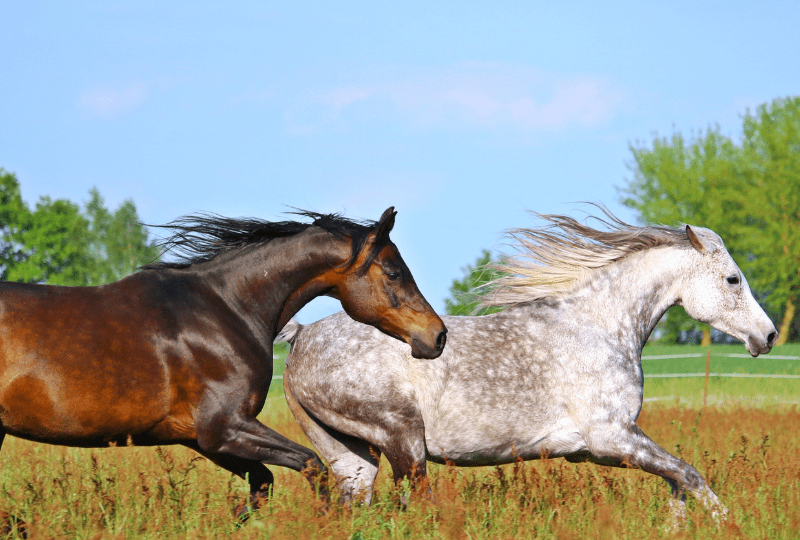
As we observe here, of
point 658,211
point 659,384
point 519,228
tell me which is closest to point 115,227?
point 658,211

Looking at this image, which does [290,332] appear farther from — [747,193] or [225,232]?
[747,193]

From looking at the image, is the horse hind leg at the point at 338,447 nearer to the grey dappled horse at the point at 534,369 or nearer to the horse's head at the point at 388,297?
the grey dappled horse at the point at 534,369

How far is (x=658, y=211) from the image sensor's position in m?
47.0

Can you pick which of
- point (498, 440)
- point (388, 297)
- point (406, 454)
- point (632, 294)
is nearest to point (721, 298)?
point (632, 294)

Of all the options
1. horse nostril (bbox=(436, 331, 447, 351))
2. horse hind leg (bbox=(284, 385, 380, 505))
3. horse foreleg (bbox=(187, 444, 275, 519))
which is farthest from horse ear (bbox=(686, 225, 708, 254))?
horse foreleg (bbox=(187, 444, 275, 519))

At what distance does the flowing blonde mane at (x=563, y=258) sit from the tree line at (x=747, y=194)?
4052cm

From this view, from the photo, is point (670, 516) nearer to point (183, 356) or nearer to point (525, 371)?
point (525, 371)

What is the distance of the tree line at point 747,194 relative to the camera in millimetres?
45000

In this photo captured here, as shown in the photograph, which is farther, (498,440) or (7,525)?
(498,440)

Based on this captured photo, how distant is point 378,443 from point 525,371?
1.15 m

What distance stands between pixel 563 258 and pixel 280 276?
2.50 m

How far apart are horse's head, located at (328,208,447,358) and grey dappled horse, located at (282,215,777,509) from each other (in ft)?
2.28

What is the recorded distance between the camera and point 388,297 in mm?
4680

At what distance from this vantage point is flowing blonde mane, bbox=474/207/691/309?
6.12 m
